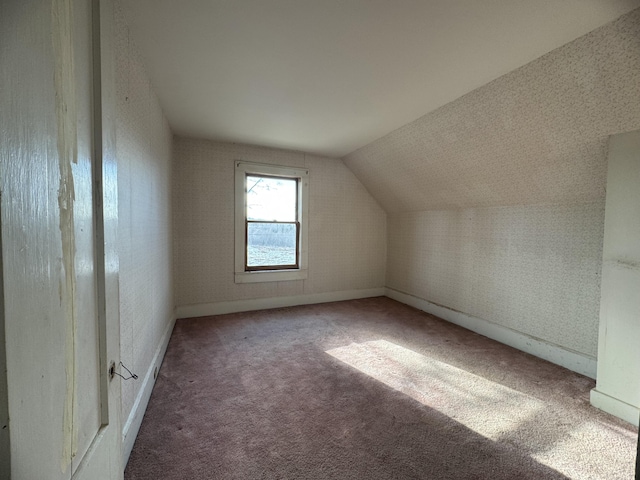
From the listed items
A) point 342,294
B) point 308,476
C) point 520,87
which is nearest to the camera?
point 308,476

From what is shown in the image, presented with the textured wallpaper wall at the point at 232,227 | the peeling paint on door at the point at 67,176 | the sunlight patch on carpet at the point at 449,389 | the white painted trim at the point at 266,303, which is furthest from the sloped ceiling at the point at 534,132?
the peeling paint on door at the point at 67,176

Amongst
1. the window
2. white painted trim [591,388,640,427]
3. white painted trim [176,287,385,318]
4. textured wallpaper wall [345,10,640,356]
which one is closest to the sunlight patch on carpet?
white painted trim [591,388,640,427]

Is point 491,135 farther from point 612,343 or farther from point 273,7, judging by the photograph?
point 273,7

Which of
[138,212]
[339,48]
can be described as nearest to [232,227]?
[138,212]

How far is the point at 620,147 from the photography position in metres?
1.84

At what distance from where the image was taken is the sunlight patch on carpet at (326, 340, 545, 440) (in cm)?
178

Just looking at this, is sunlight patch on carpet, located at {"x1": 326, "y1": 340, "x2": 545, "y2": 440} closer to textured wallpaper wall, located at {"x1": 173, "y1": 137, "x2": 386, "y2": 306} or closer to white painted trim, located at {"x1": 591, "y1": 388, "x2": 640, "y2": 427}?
white painted trim, located at {"x1": 591, "y1": 388, "x2": 640, "y2": 427}

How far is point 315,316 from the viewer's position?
3781mm

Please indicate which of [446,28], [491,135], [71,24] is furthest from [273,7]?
[491,135]

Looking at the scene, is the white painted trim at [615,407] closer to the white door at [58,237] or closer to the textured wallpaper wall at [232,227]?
the white door at [58,237]

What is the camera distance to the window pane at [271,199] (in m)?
4.00

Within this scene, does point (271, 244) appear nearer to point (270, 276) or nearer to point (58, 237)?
point (270, 276)

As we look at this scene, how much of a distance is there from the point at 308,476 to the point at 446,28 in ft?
8.23

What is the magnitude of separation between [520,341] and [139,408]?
340 centimetres
